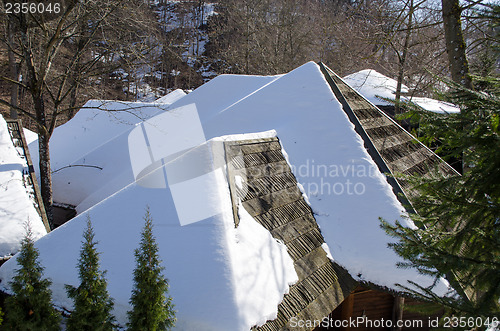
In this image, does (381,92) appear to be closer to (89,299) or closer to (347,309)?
(347,309)

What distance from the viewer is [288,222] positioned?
3.89 m

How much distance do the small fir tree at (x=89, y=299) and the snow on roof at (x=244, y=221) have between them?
320 mm

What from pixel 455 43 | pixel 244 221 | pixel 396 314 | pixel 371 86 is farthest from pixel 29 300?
pixel 371 86

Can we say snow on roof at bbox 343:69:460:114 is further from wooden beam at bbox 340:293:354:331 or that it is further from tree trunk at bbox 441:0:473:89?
wooden beam at bbox 340:293:354:331

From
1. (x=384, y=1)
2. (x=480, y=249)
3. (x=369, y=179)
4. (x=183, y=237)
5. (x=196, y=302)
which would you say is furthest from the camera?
(x=384, y=1)

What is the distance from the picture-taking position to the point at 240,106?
6.87m

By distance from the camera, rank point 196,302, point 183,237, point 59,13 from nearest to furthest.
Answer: point 196,302
point 183,237
point 59,13

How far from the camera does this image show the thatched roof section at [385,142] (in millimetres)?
5164

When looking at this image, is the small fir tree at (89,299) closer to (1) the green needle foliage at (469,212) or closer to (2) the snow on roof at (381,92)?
(1) the green needle foliage at (469,212)

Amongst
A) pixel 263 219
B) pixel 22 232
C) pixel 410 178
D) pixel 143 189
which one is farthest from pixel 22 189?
pixel 410 178

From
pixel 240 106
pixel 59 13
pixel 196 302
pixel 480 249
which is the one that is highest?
pixel 59 13

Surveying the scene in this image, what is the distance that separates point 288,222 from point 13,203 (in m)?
4.85

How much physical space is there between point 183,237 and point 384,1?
6.43 metres

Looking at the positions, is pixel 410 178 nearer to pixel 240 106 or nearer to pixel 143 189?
pixel 143 189
